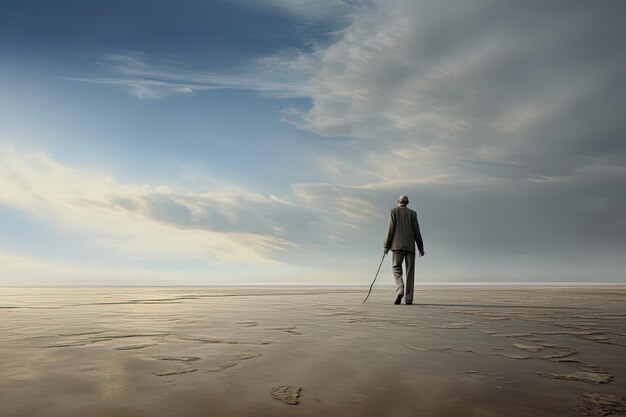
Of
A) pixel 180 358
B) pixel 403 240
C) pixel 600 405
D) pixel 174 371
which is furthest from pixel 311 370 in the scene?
pixel 403 240

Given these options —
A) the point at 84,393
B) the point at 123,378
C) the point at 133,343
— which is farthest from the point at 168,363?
the point at 133,343

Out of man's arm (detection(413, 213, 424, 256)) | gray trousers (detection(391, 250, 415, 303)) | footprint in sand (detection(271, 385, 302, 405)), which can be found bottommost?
footprint in sand (detection(271, 385, 302, 405))

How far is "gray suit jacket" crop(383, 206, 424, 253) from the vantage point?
431 inches

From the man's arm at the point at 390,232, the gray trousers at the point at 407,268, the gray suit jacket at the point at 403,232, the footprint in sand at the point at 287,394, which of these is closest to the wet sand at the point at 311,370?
the footprint in sand at the point at 287,394

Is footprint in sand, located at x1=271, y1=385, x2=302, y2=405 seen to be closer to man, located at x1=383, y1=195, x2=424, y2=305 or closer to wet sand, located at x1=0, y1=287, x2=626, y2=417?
wet sand, located at x1=0, y1=287, x2=626, y2=417

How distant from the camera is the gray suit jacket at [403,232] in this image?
1095 centimetres

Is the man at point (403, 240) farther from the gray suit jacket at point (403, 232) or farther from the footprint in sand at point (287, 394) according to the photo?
the footprint in sand at point (287, 394)

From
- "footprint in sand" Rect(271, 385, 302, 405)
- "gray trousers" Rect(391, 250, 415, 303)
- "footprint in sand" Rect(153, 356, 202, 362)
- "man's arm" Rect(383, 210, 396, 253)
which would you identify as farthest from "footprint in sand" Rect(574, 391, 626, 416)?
"man's arm" Rect(383, 210, 396, 253)

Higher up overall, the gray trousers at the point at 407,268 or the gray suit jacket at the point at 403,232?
the gray suit jacket at the point at 403,232

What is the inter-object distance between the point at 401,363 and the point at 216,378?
137 centimetres

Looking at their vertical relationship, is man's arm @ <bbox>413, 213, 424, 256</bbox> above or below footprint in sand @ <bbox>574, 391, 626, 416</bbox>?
above

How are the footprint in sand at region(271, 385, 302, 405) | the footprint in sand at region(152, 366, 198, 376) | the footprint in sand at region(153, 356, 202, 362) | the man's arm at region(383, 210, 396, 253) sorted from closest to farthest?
1. the footprint in sand at region(271, 385, 302, 405)
2. the footprint in sand at region(152, 366, 198, 376)
3. the footprint in sand at region(153, 356, 202, 362)
4. the man's arm at region(383, 210, 396, 253)

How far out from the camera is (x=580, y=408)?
236cm

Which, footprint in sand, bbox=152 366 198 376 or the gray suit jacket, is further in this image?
the gray suit jacket
